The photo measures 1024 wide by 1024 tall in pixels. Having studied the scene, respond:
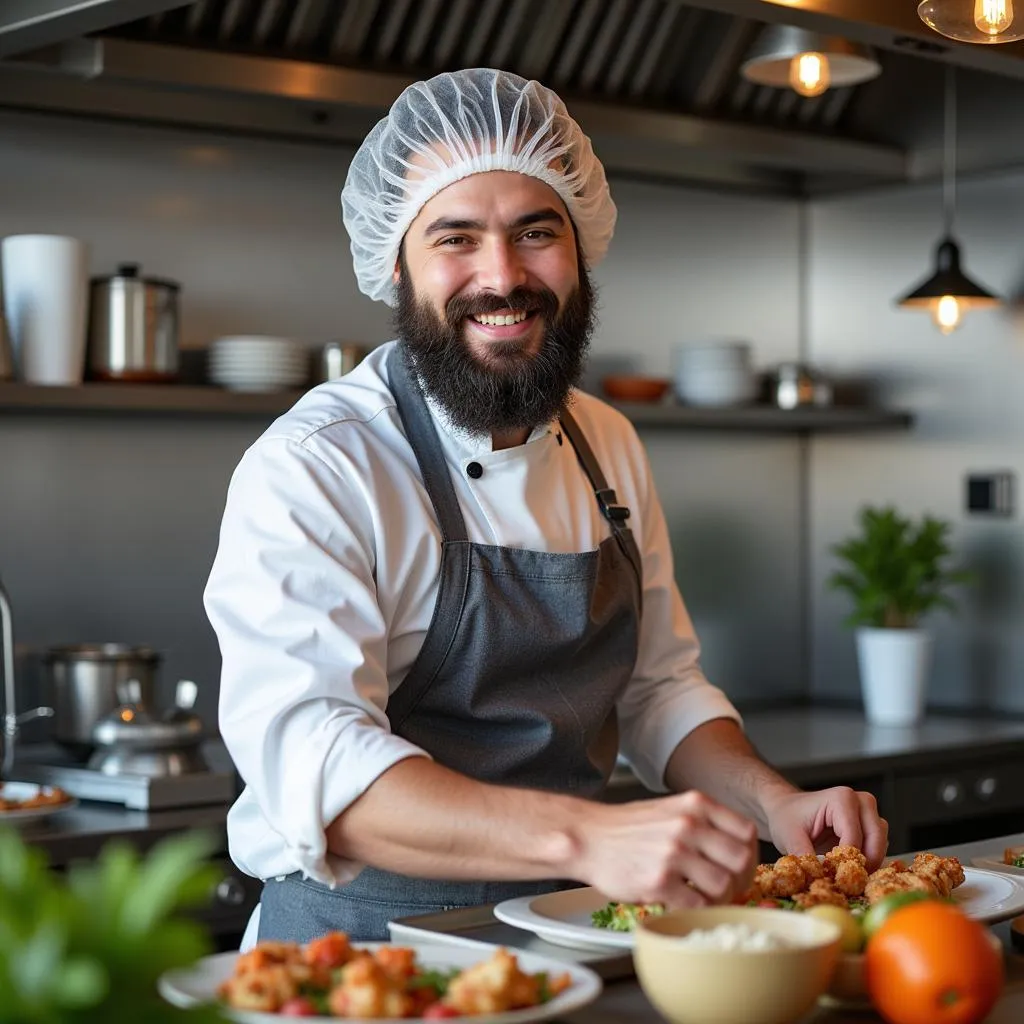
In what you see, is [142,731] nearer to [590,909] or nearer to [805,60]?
[590,909]

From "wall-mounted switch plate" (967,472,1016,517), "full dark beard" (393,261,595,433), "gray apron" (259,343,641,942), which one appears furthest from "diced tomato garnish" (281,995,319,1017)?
"wall-mounted switch plate" (967,472,1016,517)

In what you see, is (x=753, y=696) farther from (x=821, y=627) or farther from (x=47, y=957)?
(x=47, y=957)

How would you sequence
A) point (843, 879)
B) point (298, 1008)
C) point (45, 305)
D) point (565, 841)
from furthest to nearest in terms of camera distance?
point (45, 305) → point (843, 879) → point (565, 841) → point (298, 1008)

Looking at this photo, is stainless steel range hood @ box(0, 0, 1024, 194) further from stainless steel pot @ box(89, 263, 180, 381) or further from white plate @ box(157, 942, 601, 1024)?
white plate @ box(157, 942, 601, 1024)

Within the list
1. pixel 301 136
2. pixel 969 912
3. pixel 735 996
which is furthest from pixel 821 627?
pixel 735 996

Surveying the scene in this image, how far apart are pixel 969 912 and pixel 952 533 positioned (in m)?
2.93

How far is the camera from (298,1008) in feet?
3.71

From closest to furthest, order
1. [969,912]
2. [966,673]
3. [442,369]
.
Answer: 1. [969,912]
2. [442,369]
3. [966,673]

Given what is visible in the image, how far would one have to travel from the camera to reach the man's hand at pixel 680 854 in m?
1.38

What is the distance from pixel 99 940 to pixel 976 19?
1490mm

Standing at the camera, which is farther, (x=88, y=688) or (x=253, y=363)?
(x=253, y=363)

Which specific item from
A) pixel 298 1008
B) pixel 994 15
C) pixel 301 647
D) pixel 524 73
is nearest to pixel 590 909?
pixel 301 647

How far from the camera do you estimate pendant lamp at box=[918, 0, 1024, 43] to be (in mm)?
1895

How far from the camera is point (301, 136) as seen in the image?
3.70 m
